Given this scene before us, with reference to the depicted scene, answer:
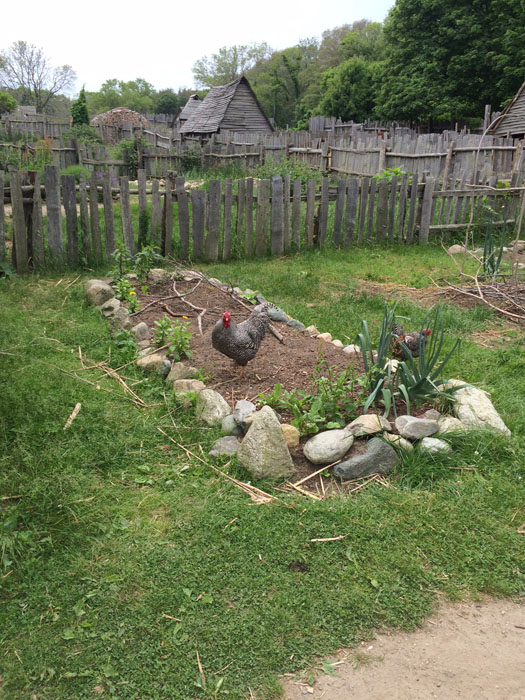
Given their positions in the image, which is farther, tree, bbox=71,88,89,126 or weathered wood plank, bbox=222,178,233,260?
tree, bbox=71,88,89,126

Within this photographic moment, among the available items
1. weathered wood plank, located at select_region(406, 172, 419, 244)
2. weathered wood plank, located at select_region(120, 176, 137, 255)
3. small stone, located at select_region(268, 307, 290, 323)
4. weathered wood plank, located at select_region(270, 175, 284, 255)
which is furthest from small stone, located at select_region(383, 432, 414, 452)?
weathered wood plank, located at select_region(406, 172, 419, 244)

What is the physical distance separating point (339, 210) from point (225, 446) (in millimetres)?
6608

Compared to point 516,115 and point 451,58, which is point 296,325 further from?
point 451,58

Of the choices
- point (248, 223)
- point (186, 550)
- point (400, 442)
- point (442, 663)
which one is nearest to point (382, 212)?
point (248, 223)

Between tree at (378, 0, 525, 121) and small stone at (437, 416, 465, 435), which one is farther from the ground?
tree at (378, 0, 525, 121)

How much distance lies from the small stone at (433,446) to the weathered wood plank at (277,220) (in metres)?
5.80

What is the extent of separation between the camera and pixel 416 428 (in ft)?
11.5

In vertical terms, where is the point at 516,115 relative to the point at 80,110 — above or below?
below

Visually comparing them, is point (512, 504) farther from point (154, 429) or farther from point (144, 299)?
point (144, 299)

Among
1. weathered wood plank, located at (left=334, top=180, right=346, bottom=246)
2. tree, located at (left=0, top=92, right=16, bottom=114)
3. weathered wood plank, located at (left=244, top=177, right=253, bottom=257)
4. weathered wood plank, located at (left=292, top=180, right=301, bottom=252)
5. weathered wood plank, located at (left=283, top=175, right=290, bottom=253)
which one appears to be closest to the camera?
weathered wood plank, located at (left=244, top=177, right=253, bottom=257)

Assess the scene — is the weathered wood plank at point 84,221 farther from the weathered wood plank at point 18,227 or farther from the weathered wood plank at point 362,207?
the weathered wood plank at point 362,207

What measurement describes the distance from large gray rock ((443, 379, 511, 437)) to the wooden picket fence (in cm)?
323

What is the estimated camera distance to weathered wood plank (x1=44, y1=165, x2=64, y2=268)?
6992 millimetres

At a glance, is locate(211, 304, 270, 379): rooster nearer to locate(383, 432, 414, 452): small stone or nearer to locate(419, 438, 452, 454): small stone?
locate(383, 432, 414, 452): small stone
